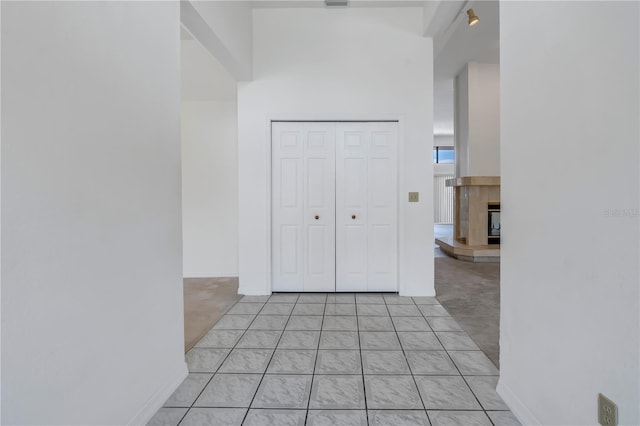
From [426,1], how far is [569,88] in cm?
270

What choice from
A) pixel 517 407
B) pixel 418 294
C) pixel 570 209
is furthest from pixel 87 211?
pixel 418 294

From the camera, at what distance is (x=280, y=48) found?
3.44m

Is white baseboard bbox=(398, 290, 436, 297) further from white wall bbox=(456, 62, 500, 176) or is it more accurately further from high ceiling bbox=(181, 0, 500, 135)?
white wall bbox=(456, 62, 500, 176)

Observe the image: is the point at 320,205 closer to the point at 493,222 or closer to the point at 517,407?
the point at 517,407

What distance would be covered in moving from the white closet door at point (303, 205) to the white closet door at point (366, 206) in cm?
12

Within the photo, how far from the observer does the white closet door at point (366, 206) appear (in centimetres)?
348

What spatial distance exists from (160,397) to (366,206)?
259 cm

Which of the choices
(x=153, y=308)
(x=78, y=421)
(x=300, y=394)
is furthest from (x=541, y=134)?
(x=78, y=421)

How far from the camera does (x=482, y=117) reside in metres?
5.77

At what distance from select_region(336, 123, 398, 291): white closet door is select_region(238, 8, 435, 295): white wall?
0.13m

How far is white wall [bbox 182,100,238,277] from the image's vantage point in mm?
4113

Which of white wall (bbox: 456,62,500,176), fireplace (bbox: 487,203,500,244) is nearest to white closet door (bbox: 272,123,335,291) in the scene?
white wall (bbox: 456,62,500,176)

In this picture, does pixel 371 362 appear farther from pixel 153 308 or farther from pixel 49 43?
pixel 49 43

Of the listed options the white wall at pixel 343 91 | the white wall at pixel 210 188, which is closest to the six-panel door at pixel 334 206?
the white wall at pixel 343 91
